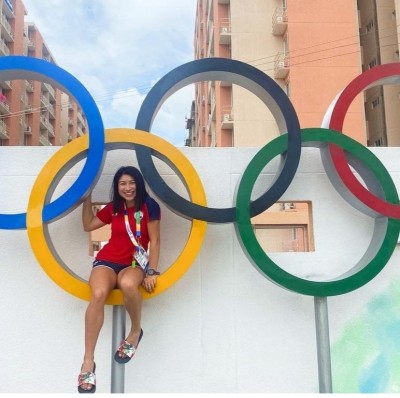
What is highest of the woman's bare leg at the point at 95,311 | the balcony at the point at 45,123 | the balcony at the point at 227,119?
the balcony at the point at 45,123

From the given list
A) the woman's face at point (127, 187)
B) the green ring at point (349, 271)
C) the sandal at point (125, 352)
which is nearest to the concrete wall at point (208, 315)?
the green ring at point (349, 271)

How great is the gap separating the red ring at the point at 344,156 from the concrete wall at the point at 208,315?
45cm

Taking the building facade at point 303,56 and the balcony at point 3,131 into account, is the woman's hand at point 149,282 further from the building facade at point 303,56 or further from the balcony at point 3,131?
the balcony at point 3,131

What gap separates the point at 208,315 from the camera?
14.4 ft

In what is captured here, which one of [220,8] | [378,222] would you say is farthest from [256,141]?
[378,222]

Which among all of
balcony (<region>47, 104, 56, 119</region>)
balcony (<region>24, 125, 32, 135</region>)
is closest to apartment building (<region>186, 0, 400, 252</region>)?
balcony (<region>24, 125, 32, 135</region>)

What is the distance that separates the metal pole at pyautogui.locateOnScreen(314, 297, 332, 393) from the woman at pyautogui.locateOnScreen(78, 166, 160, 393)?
1.53 m

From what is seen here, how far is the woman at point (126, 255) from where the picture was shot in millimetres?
3635

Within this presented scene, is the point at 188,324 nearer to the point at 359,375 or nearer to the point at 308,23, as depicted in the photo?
the point at 359,375

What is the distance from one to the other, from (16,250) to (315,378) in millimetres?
2978

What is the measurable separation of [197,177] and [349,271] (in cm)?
164

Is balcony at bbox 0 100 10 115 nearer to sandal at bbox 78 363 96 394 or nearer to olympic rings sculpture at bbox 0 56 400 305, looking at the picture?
olympic rings sculpture at bbox 0 56 400 305

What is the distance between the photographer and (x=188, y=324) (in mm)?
4359

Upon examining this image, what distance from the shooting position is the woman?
363 centimetres
